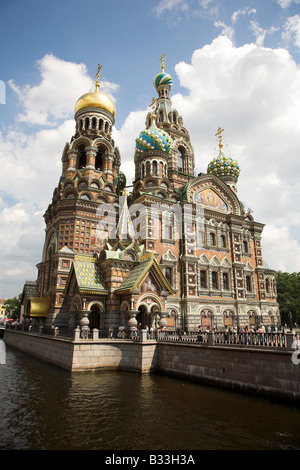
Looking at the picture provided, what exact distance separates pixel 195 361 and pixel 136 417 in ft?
18.1

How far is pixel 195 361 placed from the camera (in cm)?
1394

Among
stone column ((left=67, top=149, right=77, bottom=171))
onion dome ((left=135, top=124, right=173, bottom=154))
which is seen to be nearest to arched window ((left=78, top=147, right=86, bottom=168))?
stone column ((left=67, top=149, right=77, bottom=171))

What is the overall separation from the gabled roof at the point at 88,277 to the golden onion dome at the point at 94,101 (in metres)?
17.8

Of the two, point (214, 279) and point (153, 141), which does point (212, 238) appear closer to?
point (214, 279)

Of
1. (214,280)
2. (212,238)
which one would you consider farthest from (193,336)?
(212,238)

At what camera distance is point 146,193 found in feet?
86.3

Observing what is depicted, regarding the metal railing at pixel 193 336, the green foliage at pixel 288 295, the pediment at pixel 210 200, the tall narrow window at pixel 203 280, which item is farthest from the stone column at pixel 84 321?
the green foliage at pixel 288 295

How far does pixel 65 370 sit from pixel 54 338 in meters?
2.85

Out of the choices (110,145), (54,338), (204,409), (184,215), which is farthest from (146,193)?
(204,409)

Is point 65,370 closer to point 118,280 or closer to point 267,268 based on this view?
point 118,280

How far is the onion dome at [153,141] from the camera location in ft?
99.1

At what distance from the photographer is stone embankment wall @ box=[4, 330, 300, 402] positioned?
10.6 m

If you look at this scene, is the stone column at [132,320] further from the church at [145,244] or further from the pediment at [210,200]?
the pediment at [210,200]

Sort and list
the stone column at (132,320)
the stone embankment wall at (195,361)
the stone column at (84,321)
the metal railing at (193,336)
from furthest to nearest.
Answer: the stone column at (84,321), the stone column at (132,320), the metal railing at (193,336), the stone embankment wall at (195,361)
